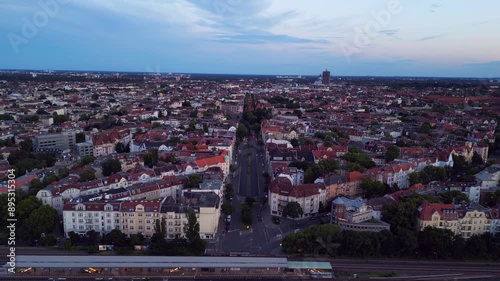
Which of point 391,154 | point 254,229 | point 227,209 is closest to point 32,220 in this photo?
point 227,209

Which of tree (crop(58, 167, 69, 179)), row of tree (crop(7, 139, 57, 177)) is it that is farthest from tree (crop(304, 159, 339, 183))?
row of tree (crop(7, 139, 57, 177))

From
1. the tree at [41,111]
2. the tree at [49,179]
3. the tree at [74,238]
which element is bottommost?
the tree at [74,238]

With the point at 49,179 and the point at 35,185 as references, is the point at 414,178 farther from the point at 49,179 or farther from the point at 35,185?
the point at 35,185

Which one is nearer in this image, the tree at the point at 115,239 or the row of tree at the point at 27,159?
the tree at the point at 115,239

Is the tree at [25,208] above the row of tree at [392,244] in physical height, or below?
above

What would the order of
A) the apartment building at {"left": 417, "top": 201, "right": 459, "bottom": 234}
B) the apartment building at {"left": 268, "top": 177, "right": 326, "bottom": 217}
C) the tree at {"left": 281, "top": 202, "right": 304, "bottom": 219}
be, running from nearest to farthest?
the apartment building at {"left": 417, "top": 201, "right": 459, "bottom": 234}, the tree at {"left": 281, "top": 202, "right": 304, "bottom": 219}, the apartment building at {"left": 268, "top": 177, "right": 326, "bottom": 217}

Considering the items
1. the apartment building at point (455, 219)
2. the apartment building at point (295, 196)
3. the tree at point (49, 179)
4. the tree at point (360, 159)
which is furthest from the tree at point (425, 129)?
the tree at point (49, 179)

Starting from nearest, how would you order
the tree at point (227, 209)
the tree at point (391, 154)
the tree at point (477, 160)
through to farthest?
the tree at point (227, 209)
the tree at point (391, 154)
the tree at point (477, 160)

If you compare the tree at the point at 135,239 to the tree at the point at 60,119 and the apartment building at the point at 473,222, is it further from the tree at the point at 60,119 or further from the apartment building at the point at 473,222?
the tree at the point at 60,119

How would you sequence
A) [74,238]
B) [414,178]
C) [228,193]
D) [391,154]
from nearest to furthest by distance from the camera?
[74,238], [228,193], [414,178], [391,154]

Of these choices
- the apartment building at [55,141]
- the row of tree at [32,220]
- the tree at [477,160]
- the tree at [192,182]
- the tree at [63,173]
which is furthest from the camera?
the apartment building at [55,141]

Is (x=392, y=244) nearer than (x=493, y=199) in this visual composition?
Yes

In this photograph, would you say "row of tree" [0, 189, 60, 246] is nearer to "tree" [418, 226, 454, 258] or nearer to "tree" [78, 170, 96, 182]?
"tree" [78, 170, 96, 182]

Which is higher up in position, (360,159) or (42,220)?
(360,159)
